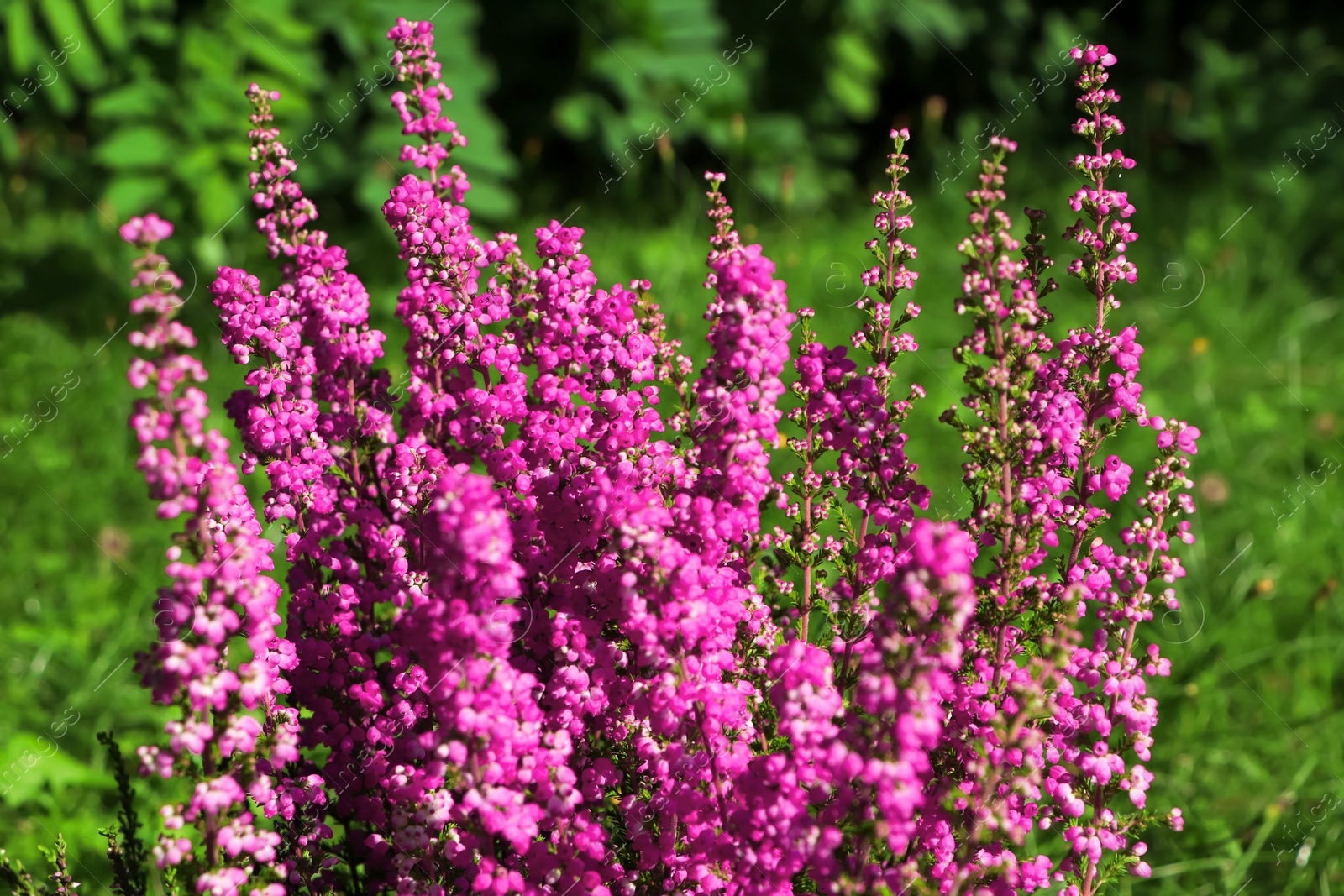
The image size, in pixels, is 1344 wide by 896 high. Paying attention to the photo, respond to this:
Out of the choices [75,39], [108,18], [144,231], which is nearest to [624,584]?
[144,231]

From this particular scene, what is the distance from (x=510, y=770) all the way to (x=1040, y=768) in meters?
0.98

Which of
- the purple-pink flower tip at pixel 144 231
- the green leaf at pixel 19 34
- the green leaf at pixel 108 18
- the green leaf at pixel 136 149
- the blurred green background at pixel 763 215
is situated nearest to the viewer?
the purple-pink flower tip at pixel 144 231

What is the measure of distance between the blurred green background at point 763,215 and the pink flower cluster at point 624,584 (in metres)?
1.37

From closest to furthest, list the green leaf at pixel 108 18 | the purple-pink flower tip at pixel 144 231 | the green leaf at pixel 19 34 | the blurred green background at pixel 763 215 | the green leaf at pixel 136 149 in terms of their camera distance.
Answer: the purple-pink flower tip at pixel 144 231, the blurred green background at pixel 763 215, the green leaf at pixel 19 34, the green leaf at pixel 108 18, the green leaf at pixel 136 149

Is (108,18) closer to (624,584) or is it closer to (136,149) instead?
(136,149)

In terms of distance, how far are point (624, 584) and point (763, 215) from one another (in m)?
5.94

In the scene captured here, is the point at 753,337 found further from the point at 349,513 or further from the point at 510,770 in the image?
the point at 349,513

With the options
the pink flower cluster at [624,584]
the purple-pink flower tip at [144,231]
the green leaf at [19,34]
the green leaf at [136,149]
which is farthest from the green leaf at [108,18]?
the purple-pink flower tip at [144,231]

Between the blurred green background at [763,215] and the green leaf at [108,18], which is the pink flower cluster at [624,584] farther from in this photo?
the green leaf at [108,18]

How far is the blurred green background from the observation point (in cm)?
377

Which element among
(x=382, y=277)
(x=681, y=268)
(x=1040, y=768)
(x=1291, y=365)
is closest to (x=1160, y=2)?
(x=1291, y=365)

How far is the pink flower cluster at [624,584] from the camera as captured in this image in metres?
1.55

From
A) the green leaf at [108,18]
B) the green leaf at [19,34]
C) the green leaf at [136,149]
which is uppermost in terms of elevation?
the green leaf at [108,18]

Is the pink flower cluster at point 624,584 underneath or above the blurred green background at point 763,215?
underneath
